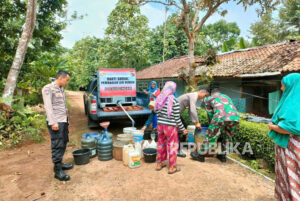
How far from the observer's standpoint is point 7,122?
5301 millimetres

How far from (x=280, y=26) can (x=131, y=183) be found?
85.2 ft

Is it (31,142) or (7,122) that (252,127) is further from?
(7,122)

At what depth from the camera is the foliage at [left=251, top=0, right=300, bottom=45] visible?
64.5 feet

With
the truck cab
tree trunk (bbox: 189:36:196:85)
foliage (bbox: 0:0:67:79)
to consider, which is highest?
foliage (bbox: 0:0:67:79)

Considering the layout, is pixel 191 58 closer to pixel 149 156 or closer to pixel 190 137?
pixel 190 137

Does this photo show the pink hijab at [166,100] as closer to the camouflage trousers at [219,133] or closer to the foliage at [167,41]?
the camouflage trousers at [219,133]

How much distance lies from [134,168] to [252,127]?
291 centimetres

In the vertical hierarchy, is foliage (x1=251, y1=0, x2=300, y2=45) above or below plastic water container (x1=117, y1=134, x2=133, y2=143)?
above

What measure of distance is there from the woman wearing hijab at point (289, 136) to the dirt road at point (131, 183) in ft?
2.66

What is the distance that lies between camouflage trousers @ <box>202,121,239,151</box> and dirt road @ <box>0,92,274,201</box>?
44cm

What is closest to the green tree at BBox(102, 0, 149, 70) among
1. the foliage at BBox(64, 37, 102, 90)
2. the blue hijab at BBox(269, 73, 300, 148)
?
the foliage at BBox(64, 37, 102, 90)

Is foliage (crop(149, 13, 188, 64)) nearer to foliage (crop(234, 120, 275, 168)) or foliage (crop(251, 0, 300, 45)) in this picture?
foliage (crop(251, 0, 300, 45))

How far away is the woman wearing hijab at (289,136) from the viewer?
1.97 meters

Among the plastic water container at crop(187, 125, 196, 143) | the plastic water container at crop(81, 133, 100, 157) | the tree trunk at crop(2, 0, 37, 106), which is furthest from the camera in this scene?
the tree trunk at crop(2, 0, 37, 106)
